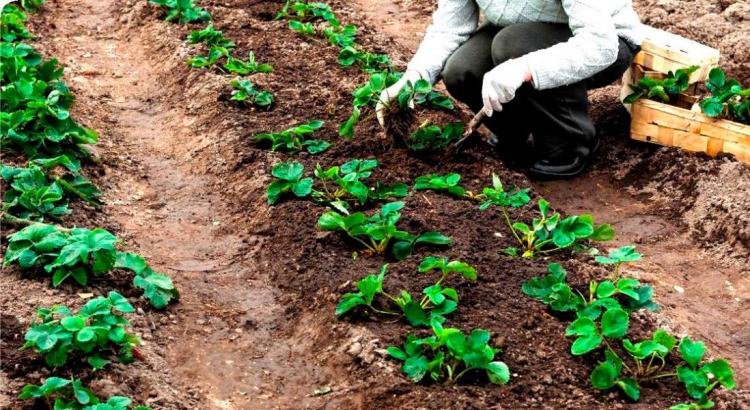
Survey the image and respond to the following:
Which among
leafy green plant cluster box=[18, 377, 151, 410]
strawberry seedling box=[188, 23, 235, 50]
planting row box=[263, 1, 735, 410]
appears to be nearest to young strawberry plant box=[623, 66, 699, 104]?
planting row box=[263, 1, 735, 410]

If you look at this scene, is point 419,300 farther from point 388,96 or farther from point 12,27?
point 12,27

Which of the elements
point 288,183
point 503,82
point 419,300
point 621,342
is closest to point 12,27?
point 288,183

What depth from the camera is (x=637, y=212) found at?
14.9 feet

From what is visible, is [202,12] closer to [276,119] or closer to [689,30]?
[276,119]

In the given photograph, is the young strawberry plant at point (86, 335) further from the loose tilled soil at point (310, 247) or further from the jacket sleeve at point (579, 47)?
the jacket sleeve at point (579, 47)

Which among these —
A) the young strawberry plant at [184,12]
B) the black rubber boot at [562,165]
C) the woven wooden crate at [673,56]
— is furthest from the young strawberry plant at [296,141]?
the young strawberry plant at [184,12]

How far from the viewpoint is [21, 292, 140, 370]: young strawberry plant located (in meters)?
3.09

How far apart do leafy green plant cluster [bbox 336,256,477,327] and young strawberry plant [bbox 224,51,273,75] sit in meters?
2.28

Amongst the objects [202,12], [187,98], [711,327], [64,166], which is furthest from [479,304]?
[202,12]

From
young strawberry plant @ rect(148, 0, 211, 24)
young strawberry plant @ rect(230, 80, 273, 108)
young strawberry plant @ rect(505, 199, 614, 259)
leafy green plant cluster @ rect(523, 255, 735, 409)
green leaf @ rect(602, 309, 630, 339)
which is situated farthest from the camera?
young strawberry plant @ rect(148, 0, 211, 24)

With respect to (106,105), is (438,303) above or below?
above

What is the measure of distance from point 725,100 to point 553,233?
50.1 inches

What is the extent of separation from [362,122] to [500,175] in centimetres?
80

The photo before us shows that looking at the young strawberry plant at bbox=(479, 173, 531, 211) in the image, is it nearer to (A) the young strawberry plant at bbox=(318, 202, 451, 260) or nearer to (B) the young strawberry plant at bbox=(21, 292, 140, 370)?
(A) the young strawberry plant at bbox=(318, 202, 451, 260)
